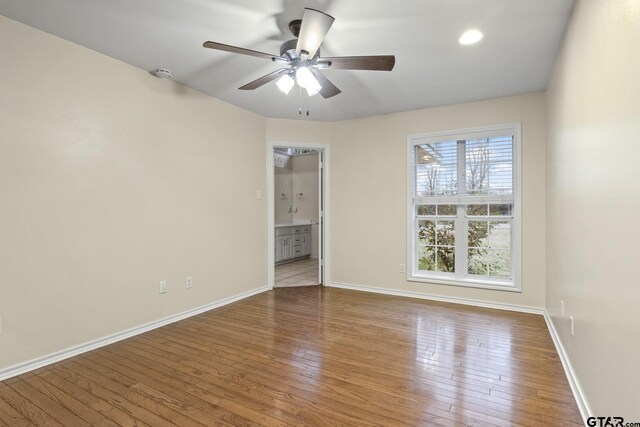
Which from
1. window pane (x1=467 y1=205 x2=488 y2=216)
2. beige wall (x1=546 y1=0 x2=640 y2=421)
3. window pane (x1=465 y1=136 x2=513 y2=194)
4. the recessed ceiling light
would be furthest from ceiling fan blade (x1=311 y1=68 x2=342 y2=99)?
window pane (x1=467 y1=205 x2=488 y2=216)

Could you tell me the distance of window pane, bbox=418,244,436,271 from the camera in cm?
434

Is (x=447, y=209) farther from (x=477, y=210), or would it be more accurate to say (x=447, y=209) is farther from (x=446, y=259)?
(x=446, y=259)

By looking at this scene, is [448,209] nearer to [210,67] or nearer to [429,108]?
[429,108]

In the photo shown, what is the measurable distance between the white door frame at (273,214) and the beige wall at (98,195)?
75 cm

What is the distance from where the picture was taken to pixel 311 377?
227 centimetres

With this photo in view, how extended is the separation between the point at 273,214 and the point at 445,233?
2.43 metres

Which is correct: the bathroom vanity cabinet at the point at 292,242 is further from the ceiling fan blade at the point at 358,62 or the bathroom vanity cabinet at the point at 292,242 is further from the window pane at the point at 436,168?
the ceiling fan blade at the point at 358,62

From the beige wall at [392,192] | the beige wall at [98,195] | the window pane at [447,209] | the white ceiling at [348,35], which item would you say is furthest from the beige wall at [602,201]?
the beige wall at [98,195]

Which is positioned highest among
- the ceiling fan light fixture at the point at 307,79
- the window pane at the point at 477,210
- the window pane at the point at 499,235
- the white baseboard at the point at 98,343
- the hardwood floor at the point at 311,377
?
the ceiling fan light fixture at the point at 307,79

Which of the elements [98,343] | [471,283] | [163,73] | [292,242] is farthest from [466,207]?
[98,343]

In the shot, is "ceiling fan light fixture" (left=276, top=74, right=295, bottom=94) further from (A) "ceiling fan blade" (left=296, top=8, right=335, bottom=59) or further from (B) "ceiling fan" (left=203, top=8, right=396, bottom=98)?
(A) "ceiling fan blade" (left=296, top=8, right=335, bottom=59)

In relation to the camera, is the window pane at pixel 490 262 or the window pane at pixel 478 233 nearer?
the window pane at pixel 490 262

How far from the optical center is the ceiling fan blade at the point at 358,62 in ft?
7.08

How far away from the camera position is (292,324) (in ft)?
10.9
